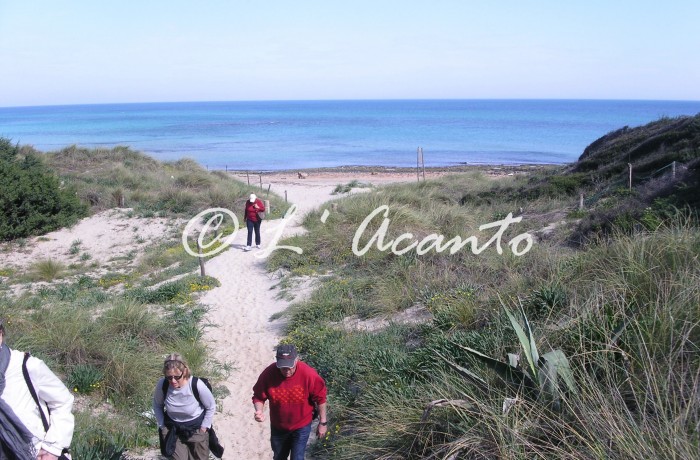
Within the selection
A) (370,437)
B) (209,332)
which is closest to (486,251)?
(209,332)

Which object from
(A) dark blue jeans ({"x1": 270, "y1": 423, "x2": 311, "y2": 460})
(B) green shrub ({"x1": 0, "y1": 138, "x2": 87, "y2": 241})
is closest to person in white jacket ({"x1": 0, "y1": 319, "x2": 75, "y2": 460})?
(A) dark blue jeans ({"x1": 270, "y1": 423, "x2": 311, "y2": 460})

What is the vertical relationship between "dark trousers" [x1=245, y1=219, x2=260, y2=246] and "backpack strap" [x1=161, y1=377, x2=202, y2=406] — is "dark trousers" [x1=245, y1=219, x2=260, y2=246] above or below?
below

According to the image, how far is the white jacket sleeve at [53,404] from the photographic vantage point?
10.4ft

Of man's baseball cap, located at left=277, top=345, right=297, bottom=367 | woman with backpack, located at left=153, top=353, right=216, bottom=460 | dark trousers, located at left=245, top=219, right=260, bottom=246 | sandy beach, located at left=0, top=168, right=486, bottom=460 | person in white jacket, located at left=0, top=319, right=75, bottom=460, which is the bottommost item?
sandy beach, located at left=0, top=168, right=486, bottom=460

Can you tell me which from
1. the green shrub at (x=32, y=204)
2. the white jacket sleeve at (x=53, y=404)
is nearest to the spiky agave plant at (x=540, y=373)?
the white jacket sleeve at (x=53, y=404)

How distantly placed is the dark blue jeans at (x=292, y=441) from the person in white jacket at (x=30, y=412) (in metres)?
1.78

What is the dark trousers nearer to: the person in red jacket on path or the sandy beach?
the person in red jacket on path

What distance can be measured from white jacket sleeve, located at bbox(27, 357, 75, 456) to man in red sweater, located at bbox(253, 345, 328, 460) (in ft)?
5.22

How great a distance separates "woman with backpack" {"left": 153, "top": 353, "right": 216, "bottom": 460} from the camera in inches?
174

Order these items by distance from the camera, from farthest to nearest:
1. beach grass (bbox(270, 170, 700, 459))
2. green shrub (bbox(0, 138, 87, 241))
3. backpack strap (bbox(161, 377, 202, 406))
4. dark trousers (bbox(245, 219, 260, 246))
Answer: green shrub (bbox(0, 138, 87, 241)) < dark trousers (bbox(245, 219, 260, 246)) < backpack strap (bbox(161, 377, 202, 406)) < beach grass (bbox(270, 170, 700, 459))

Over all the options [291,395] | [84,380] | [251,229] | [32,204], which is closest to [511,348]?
[291,395]

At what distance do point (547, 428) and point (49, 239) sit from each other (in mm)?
17756

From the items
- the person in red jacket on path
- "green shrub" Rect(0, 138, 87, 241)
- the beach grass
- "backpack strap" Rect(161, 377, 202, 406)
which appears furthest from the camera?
"green shrub" Rect(0, 138, 87, 241)

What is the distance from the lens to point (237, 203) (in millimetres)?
20922
